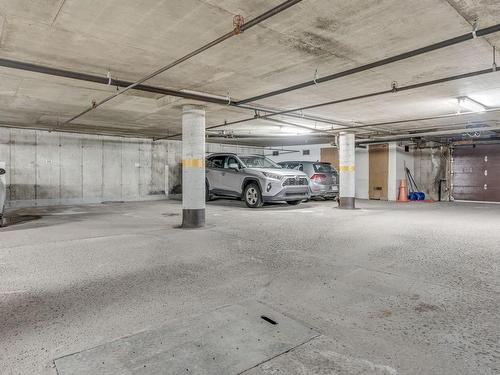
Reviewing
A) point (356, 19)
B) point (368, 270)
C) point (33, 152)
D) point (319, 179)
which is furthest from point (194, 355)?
point (33, 152)

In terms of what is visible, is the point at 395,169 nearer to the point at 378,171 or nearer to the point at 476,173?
the point at 378,171

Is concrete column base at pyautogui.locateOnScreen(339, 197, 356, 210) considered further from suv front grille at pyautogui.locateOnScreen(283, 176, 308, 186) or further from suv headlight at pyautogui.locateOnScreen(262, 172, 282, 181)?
suv headlight at pyautogui.locateOnScreen(262, 172, 282, 181)

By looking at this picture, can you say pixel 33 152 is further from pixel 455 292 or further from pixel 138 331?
pixel 455 292

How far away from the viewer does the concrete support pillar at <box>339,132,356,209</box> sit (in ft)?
33.4

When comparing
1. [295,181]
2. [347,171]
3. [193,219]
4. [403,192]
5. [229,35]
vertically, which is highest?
[229,35]

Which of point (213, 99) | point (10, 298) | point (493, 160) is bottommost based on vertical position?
point (10, 298)

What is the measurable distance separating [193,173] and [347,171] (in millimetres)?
5882

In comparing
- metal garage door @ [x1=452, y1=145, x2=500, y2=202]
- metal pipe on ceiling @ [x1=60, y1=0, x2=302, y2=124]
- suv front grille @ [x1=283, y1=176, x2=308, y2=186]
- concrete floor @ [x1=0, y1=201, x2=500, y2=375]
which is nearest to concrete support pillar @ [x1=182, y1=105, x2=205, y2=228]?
concrete floor @ [x1=0, y1=201, x2=500, y2=375]

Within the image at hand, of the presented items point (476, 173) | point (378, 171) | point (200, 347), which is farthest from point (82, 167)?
point (476, 173)

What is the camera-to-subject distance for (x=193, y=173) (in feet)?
21.4

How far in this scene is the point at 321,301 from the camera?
262cm

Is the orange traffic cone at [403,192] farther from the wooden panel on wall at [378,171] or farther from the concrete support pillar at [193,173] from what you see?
the concrete support pillar at [193,173]

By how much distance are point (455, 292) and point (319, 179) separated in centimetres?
843

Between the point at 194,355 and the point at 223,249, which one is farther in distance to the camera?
the point at 223,249
